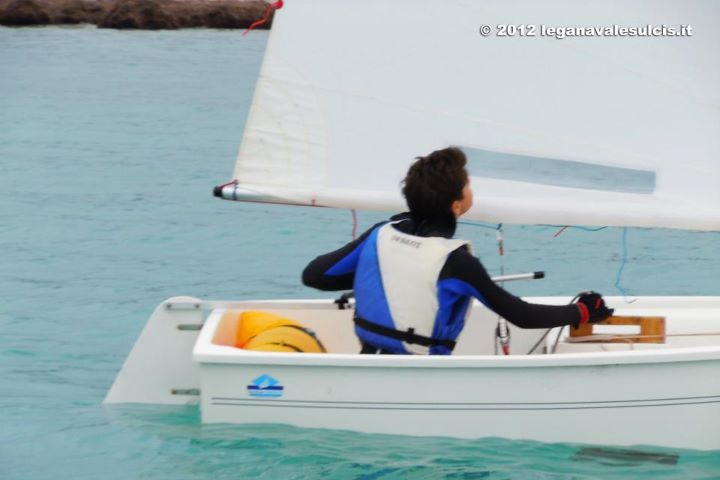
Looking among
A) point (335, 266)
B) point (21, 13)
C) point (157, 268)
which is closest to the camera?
point (335, 266)

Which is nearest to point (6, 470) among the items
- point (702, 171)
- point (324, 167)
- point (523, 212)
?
point (324, 167)

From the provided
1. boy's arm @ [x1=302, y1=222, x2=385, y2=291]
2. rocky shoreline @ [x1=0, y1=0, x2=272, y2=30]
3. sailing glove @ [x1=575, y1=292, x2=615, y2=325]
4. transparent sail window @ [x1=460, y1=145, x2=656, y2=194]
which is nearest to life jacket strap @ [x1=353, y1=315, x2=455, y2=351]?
boy's arm @ [x1=302, y1=222, x2=385, y2=291]

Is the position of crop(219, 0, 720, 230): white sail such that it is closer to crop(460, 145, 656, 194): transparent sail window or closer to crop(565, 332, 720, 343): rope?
crop(460, 145, 656, 194): transparent sail window

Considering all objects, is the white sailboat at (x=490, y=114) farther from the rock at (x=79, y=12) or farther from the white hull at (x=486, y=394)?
the rock at (x=79, y=12)

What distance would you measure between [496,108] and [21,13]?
2471 centimetres

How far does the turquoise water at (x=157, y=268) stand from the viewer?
4.07 m

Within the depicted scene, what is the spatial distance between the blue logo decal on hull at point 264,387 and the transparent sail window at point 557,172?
88 centimetres

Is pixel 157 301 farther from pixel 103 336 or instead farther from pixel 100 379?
pixel 100 379

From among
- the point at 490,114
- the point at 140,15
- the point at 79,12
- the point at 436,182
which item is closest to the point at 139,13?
the point at 140,15

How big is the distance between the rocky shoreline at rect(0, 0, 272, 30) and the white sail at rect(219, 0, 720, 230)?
2403 cm

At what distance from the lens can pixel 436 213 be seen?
3.90 m

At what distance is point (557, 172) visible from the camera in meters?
4.20

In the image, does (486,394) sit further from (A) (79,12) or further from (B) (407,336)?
(A) (79,12)

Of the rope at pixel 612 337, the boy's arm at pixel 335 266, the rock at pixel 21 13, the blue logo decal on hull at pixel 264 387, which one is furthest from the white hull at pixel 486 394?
the rock at pixel 21 13
